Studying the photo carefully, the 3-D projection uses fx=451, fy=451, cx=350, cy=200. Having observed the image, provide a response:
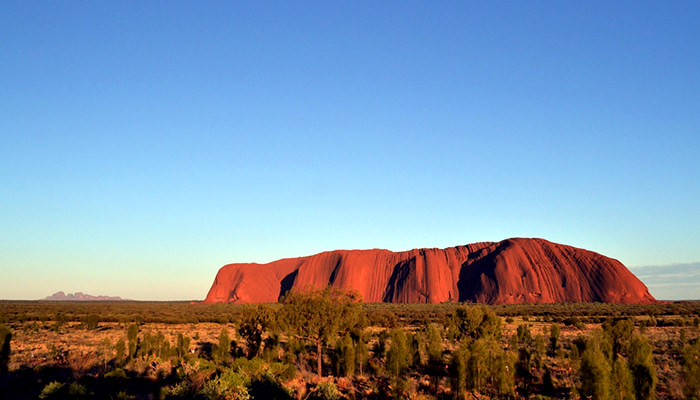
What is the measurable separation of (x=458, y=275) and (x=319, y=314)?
111440 mm

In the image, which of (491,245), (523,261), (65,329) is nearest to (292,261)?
(491,245)

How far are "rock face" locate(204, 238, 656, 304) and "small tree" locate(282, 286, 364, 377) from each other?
82.5m

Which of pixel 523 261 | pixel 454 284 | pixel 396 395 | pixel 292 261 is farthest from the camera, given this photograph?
pixel 292 261

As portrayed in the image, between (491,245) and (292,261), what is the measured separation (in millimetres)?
67869

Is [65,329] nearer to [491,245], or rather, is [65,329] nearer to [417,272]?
[417,272]

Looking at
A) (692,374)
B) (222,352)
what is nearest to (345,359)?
Result: (222,352)

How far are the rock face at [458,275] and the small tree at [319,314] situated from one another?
271ft

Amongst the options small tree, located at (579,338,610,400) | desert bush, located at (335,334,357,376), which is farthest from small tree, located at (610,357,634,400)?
desert bush, located at (335,334,357,376)

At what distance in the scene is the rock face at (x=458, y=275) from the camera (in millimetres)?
109438

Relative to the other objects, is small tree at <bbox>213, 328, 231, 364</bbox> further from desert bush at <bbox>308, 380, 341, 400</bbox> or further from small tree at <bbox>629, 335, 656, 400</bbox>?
small tree at <bbox>629, 335, 656, 400</bbox>

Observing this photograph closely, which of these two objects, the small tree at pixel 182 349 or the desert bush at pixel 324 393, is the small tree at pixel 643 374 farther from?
the small tree at pixel 182 349

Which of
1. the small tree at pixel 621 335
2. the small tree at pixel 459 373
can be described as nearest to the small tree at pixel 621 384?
the small tree at pixel 459 373

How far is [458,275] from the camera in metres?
130

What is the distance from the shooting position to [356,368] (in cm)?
2498
